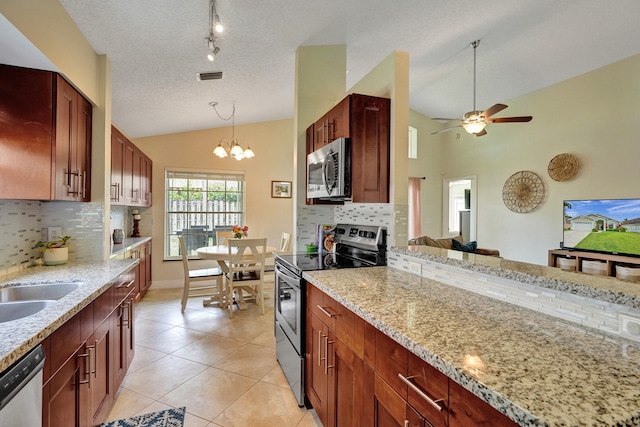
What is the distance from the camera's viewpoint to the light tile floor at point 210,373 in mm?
1959

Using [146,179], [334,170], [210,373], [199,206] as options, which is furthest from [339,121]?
[199,206]

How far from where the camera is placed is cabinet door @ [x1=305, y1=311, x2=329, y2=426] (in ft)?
5.45

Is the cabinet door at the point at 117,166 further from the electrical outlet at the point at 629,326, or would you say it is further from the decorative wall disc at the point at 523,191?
the decorative wall disc at the point at 523,191

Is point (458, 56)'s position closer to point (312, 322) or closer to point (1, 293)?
point (312, 322)

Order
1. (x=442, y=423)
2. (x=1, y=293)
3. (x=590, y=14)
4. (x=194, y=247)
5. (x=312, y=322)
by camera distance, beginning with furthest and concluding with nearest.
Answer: (x=194, y=247)
(x=590, y=14)
(x=312, y=322)
(x=1, y=293)
(x=442, y=423)

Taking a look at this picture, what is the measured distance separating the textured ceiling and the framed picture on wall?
116 cm

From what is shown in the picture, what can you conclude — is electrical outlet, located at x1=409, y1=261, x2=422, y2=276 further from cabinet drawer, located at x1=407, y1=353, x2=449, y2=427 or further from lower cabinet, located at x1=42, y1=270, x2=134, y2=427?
lower cabinet, located at x1=42, y1=270, x2=134, y2=427

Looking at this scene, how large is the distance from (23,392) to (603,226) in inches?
239

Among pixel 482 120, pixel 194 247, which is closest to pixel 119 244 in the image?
pixel 194 247

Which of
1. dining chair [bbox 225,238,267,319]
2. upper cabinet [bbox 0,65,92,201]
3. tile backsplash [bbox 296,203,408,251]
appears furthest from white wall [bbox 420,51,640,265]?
upper cabinet [bbox 0,65,92,201]

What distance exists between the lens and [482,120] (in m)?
3.91

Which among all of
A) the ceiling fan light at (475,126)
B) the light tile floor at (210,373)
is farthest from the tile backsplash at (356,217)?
the ceiling fan light at (475,126)

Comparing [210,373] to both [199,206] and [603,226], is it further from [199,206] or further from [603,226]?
[603,226]

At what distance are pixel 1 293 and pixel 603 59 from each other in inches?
269
